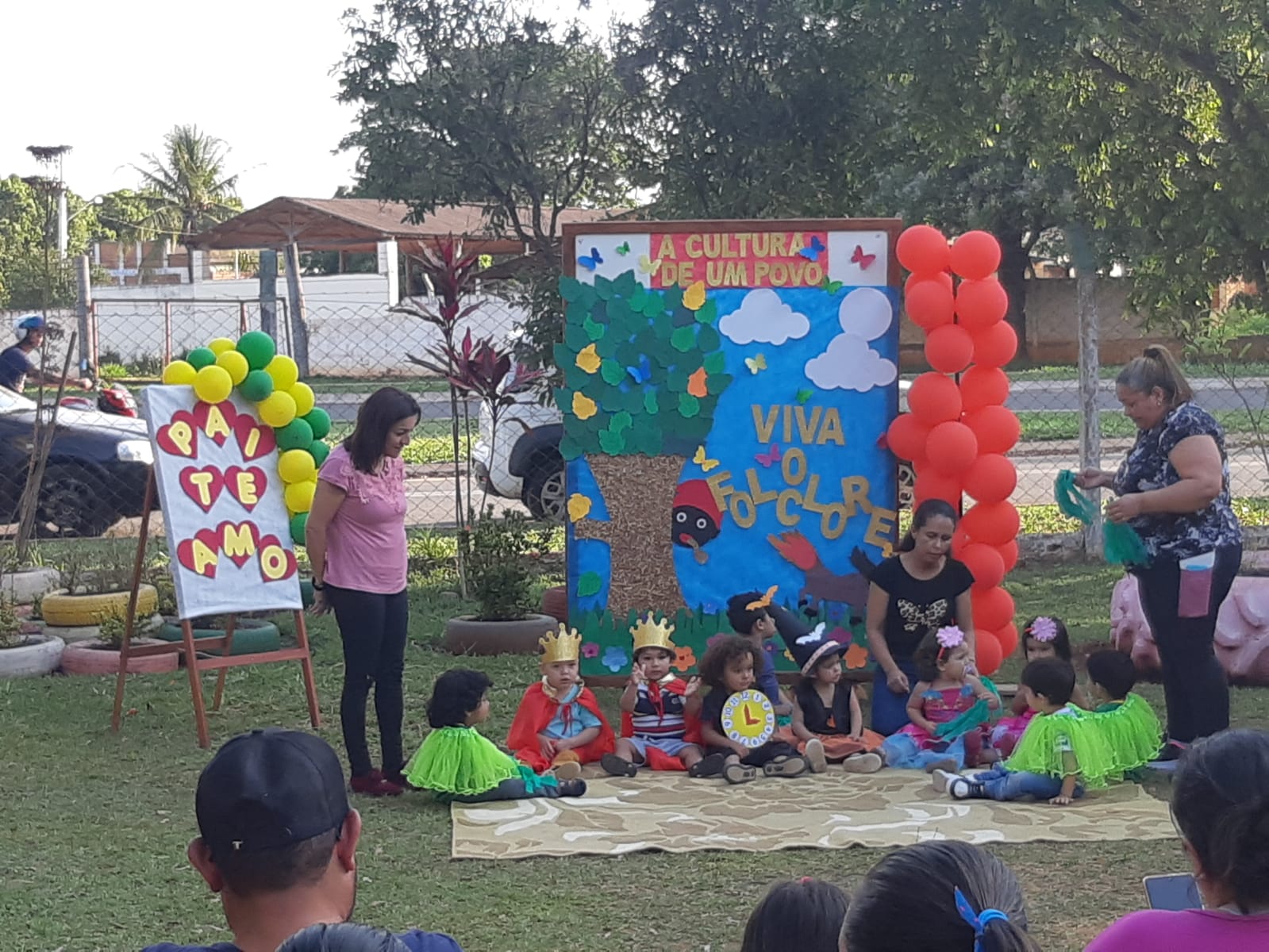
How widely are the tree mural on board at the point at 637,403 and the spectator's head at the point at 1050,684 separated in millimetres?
2122

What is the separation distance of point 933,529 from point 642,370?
1736 millimetres

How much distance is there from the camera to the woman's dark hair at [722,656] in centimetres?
659

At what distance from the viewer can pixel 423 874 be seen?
16.7 feet

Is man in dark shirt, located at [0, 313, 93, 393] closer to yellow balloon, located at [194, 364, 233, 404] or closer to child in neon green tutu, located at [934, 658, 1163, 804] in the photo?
yellow balloon, located at [194, 364, 233, 404]

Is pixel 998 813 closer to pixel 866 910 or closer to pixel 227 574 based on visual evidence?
pixel 227 574

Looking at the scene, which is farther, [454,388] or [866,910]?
[454,388]

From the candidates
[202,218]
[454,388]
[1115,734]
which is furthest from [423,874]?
[202,218]

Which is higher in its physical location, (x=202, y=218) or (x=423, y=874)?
(x=202, y=218)

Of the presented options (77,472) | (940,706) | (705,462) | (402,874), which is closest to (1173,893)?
(402,874)

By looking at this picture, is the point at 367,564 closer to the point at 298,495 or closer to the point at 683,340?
the point at 298,495

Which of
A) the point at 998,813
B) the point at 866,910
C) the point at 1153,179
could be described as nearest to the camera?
the point at 866,910

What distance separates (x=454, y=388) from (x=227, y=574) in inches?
108

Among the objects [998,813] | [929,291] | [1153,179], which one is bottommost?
[998,813]

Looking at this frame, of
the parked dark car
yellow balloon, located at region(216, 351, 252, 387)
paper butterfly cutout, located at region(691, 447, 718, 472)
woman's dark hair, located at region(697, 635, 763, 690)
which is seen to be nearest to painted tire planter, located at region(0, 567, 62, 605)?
the parked dark car
